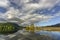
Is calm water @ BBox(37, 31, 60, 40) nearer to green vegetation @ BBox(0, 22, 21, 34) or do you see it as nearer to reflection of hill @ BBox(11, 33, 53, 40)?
reflection of hill @ BBox(11, 33, 53, 40)

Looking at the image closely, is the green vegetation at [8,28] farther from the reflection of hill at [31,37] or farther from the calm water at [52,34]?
the calm water at [52,34]

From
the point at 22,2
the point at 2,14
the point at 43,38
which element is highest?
the point at 22,2

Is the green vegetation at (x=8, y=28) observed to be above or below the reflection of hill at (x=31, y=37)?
above

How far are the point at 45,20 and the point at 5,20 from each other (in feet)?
2.65

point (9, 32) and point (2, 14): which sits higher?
point (2, 14)

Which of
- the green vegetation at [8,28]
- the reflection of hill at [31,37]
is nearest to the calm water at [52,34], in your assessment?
the reflection of hill at [31,37]

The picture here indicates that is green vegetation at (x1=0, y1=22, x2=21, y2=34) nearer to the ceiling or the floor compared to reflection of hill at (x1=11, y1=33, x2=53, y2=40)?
nearer to the ceiling

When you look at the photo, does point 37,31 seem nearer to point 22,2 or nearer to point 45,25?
point 45,25

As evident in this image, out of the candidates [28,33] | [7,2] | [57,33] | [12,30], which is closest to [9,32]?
[12,30]

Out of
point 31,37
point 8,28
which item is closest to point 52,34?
point 31,37

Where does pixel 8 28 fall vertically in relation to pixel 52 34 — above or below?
above

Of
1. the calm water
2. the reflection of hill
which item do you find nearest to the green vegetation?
the reflection of hill

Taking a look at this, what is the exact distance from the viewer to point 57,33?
367cm

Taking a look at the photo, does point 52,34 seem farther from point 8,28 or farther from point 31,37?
point 8,28
